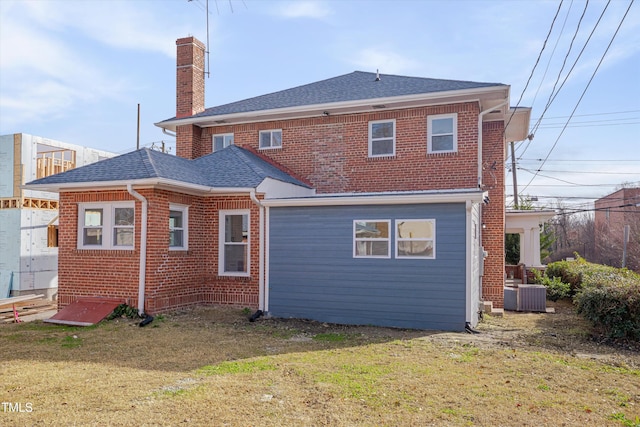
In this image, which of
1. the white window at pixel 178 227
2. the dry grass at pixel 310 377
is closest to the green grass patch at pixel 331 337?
the dry grass at pixel 310 377

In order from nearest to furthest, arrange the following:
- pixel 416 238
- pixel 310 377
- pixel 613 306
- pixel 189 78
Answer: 1. pixel 310 377
2. pixel 613 306
3. pixel 416 238
4. pixel 189 78

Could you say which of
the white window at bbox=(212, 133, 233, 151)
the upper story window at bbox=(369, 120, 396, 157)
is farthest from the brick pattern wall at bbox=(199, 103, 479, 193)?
the white window at bbox=(212, 133, 233, 151)

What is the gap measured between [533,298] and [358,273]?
639 cm

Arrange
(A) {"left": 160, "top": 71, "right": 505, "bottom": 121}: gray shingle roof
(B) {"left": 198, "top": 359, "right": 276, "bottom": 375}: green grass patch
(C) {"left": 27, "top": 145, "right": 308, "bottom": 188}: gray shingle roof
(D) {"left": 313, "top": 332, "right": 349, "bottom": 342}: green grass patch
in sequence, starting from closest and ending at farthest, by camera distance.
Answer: (B) {"left": 198, "top": 359, "right": 276, "bottom": 375}: green grass patch → (D) {"left": 313, "top": 332, "right": 349, "bottom": 342}: green grass patch → (C) {"left": 27, "top": 145, "right": 308, "bottom": 188}: gray shingle roof → (A) {"left": 160, "top": 71, "right": 505, "bottom": 121}: gray shingle roof

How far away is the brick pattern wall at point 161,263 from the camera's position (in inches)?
455

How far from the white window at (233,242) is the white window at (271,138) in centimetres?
362

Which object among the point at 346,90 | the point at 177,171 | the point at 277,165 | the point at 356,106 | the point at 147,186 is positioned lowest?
the point at 147,186

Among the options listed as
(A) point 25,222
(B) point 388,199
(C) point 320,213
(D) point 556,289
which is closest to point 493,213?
(D) point 556,289

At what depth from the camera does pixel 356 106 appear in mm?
14297

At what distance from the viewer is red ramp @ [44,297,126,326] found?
11039mm

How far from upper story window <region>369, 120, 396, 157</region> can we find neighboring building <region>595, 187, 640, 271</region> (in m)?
24.6

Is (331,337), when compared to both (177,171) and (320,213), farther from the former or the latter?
(177,171)

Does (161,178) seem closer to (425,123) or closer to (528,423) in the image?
(425,123)

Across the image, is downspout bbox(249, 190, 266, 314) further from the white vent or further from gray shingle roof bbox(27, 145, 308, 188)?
the white vent
